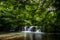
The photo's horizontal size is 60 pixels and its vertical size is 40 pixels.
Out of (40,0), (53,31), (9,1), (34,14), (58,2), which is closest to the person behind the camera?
(58,2)

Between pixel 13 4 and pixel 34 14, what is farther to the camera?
pixel 34 14

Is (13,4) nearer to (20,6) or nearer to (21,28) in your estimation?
(20,6)

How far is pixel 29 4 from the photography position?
11.7 meters

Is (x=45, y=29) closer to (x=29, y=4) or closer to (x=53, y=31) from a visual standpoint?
(x=53, y=31)

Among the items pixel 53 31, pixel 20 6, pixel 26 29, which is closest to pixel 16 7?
pixel 20 6

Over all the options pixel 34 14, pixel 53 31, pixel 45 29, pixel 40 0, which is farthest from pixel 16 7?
pixel 45 29

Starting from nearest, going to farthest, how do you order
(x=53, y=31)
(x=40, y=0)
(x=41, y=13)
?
(x=40, y=0) → (x=41, y=13) → (x=53, y=31)

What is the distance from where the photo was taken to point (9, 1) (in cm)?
1148

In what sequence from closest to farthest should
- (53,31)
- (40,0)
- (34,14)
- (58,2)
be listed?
(58,2) < (40,0) < (34,14) < (53,31)

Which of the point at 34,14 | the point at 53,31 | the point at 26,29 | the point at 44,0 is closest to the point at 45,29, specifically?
the point at 53,31

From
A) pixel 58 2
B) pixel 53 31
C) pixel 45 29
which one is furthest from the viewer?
pixel 45 29

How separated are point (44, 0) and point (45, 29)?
95.8 ft

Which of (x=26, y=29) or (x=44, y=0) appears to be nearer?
(x=44, y=0)

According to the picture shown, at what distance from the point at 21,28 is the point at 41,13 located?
37.4 m
